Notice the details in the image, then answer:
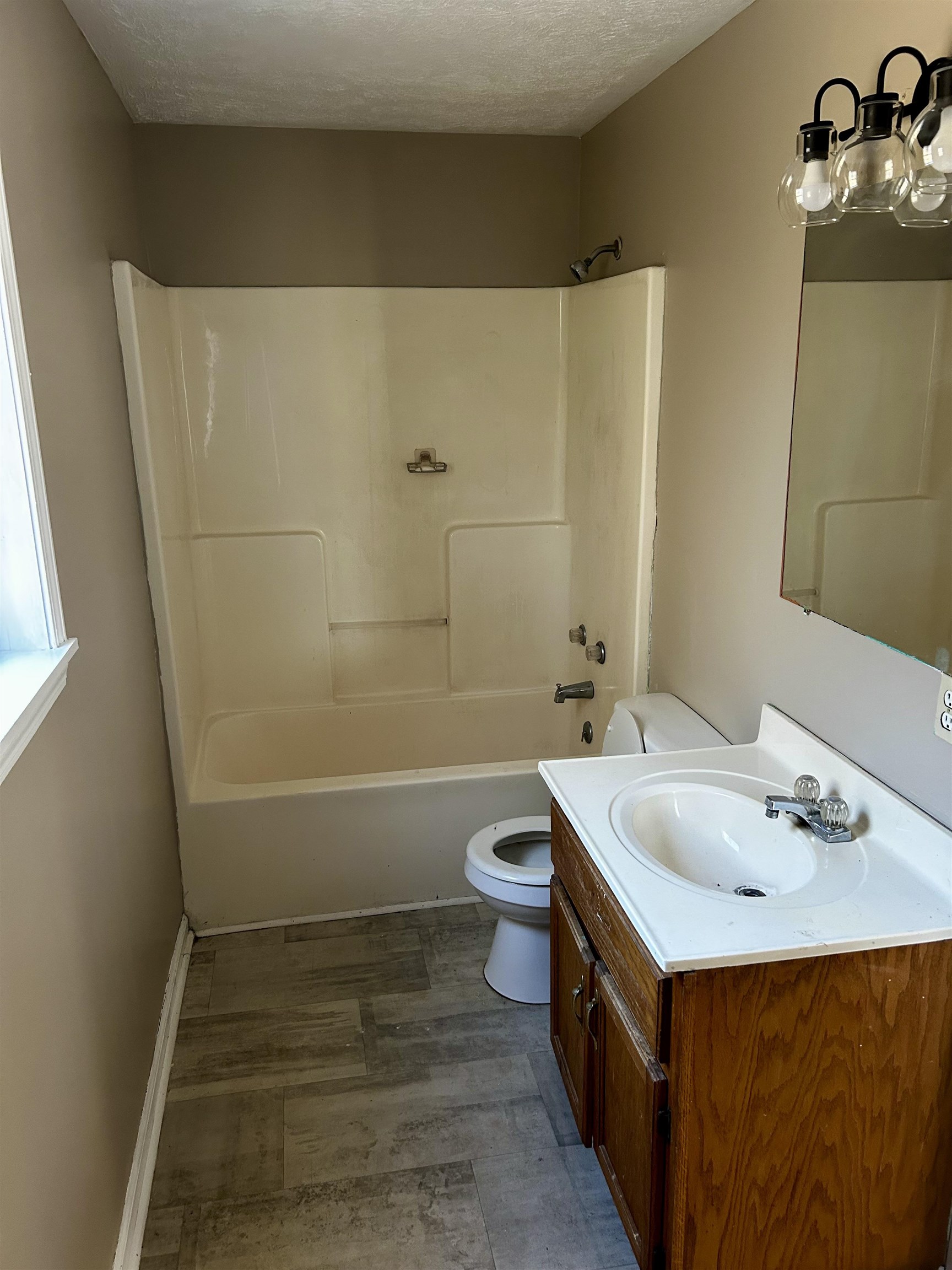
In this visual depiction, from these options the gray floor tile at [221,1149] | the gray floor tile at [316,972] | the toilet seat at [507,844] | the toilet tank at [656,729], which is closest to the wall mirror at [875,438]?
the toilet tank at [656,729]

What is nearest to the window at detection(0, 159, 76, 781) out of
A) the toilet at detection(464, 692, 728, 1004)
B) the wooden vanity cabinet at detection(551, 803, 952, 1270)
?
the wooden vanity cabinet at detection(551, 803, 952, 1270)

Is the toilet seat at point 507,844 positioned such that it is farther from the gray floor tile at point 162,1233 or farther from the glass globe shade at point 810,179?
the glass globe shade at point 810,179

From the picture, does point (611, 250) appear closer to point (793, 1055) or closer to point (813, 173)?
point (813, 173)

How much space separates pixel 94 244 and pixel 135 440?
0.50 m

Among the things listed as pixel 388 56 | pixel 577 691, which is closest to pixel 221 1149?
pixel 577 691

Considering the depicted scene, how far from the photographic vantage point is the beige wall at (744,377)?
63.6 inches

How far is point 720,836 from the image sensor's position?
1826 millimetres

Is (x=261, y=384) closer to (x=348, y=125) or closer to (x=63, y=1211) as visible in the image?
(x=348, y=125)

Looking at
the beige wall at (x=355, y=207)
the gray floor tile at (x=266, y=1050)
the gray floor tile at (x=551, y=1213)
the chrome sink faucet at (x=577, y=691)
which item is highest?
the beige wall at (x=355, y=207)

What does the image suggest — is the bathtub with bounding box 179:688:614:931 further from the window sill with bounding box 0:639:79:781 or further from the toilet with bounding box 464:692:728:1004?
the window sill with bounding box 0:639:79:781

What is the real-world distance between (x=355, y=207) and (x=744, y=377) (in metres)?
1.68

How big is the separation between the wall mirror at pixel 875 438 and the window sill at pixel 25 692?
1.36m

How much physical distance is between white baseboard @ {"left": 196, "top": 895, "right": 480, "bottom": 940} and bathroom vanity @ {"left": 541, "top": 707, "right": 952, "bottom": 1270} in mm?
1322

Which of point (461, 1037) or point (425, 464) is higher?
point (425, 464)
